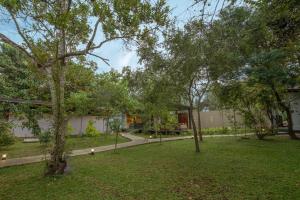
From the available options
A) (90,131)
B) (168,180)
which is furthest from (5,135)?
(168,180)

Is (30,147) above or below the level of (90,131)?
below

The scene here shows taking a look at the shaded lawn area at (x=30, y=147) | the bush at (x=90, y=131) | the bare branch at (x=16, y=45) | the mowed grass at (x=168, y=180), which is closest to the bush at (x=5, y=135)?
the shaded lawn area at (x=30, y=147)

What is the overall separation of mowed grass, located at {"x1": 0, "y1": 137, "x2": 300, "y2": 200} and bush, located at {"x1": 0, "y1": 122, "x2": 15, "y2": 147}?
4278mm

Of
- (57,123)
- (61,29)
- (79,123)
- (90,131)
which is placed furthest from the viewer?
(79,123)

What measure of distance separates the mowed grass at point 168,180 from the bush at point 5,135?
4278mm

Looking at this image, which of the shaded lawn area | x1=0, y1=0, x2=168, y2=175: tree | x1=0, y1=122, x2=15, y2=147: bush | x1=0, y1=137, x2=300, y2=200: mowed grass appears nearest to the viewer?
x1=0, y1=137, x2=300, y2=200: mowed grass

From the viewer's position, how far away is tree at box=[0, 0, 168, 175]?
5227 mm

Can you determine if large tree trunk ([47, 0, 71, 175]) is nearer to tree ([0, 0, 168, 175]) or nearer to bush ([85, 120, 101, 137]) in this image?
tree ([0, 0, 168, 175])

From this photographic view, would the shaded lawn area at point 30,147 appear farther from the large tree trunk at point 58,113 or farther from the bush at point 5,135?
the large tree trunk at point 58,113

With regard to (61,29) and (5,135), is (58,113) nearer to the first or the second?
(61,29)

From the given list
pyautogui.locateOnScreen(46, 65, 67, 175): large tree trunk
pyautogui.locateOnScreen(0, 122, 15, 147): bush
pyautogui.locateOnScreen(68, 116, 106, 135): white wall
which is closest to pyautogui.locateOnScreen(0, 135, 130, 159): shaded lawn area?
pyautogui.locateOnScreen(0, 122, 15, 147): bush

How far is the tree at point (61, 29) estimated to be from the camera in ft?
17.1

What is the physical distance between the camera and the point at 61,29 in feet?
16.4

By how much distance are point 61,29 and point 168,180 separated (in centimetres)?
452
